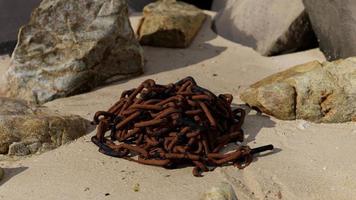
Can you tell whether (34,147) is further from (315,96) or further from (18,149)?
(315,96)

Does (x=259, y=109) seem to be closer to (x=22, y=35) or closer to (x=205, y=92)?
(x=205, y=92)

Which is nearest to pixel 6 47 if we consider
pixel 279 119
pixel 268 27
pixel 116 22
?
pixel 116 22

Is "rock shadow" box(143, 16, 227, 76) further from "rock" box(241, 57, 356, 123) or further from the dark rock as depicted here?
"rock" box(241, 57, 356, 123)

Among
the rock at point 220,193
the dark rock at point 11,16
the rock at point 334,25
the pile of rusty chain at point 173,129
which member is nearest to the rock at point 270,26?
the rock at point 334,25

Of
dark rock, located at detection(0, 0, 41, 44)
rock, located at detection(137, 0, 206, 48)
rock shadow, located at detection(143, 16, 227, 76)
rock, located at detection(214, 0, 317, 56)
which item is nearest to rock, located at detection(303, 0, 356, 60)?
rock, located at detection(214, 0, 317, 56)

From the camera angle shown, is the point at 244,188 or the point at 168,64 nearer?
the point at 244,188

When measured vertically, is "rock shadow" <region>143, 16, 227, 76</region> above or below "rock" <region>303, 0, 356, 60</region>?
below
